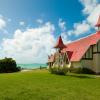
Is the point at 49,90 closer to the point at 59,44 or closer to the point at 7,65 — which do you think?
the point at 59,44

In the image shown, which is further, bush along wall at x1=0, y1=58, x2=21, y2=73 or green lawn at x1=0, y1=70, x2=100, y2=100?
Answer: bush along wall at x1=0, y1=58, x2=21, y2=73

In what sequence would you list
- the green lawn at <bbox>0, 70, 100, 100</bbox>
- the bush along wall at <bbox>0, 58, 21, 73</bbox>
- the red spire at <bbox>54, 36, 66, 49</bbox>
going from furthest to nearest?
the bush along wall at <bbox>0, 58, 21, 73</bbox> < the red spire at <bbox>54, 36, 66, 49</bbox> < the green lawn at <bbox>0, 70, 100, 100</bbox>

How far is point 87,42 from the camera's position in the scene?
156 feet

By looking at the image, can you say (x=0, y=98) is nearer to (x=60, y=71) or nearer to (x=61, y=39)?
(x=60, y=71)

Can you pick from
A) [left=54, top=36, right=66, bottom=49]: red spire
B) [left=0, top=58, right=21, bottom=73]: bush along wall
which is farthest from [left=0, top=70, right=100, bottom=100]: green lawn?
[left=0, top=58, right=21, bottom=73]: bush along wall

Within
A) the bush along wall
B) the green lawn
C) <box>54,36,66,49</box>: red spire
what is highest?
<box>54,36,66,49</box>: red spire

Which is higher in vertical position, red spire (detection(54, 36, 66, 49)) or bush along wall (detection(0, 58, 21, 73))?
red spire (detection(54, 36, 66, 49))

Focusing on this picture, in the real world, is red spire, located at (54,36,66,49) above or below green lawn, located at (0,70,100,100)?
above

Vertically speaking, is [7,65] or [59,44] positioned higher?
[59,44]

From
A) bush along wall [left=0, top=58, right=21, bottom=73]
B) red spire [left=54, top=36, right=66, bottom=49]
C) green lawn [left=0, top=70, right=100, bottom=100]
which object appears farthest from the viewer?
bush along wall [left=0, top=58, right=21, bottom=73]

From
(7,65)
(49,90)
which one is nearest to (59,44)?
(7,65)

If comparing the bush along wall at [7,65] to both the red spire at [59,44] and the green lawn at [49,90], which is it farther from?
the green lawn at [49,90]

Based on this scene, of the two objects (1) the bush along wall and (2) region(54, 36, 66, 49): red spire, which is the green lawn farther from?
(1) the bush along wall

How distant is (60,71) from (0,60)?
76.8 ft
